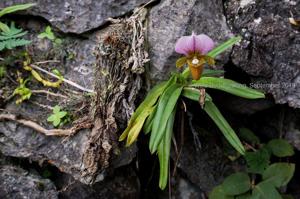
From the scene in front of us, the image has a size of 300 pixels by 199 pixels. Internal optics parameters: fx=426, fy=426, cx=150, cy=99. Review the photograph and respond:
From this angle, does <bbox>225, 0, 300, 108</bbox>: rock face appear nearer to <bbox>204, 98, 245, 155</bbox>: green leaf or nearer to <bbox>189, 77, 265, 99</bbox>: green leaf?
<bbox>189, 77, 265, 99</bbox>: green leaf

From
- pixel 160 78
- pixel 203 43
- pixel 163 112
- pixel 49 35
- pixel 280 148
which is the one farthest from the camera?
pixel 49 35

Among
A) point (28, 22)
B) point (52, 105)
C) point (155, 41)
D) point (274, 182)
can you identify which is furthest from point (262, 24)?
point (28, 22)

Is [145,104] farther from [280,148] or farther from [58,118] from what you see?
[280,148]

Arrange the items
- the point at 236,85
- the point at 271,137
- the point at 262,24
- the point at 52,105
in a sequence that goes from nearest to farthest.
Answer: the point at 236,85, the point at 262,24, the point at 52,105, the point at 271,137

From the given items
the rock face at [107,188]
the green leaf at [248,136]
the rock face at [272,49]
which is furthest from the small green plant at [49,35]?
the green leaf at [248,136]

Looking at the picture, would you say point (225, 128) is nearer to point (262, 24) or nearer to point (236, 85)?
point (236, 85)

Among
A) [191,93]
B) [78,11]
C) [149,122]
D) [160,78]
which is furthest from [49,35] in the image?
[191,93]

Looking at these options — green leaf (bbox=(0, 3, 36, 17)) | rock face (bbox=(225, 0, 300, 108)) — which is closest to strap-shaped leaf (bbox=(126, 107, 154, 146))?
rock face (bbox=(225, 0, 300, 108))
